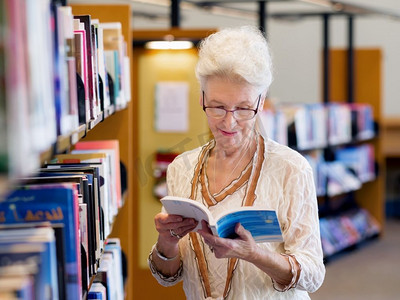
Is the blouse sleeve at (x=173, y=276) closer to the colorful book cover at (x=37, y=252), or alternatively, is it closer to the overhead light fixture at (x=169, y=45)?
the colorful book cover at (x=37, y=252)

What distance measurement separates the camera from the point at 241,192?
2232 mm

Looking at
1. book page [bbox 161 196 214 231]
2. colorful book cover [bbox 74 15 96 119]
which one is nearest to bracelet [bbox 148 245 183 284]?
book page [bbox 161 196 214 231]

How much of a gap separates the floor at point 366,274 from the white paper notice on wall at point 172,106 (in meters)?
1.78

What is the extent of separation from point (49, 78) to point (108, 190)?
52.5 inches

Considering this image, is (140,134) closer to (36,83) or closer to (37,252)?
(37,252)

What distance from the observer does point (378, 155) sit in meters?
8.38

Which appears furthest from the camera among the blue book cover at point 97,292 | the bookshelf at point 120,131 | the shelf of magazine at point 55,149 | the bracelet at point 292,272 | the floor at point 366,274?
the floor at point 366,274

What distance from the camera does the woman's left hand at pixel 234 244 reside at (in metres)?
1.97

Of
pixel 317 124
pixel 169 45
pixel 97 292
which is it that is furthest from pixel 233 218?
pixel 317 124

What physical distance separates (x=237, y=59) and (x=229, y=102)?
0.43 ft

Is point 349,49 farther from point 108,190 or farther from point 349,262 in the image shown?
point 108,190

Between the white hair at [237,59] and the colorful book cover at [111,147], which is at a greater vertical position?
the white hair at [237,59]

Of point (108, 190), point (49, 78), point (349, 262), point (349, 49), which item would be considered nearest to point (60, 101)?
point (49, 78)

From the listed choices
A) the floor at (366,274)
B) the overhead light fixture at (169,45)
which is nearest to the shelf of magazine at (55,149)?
the overhead light fixture at (169,45)
